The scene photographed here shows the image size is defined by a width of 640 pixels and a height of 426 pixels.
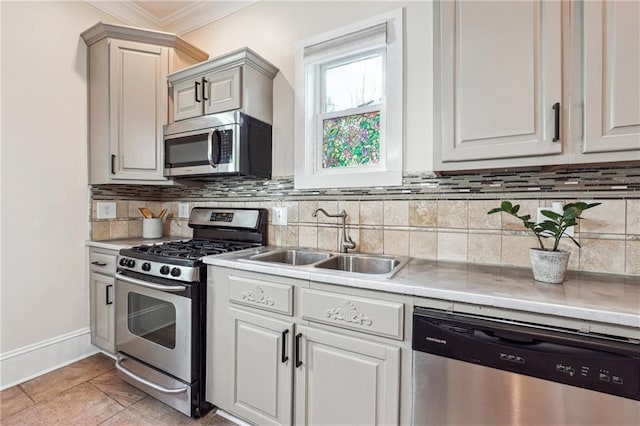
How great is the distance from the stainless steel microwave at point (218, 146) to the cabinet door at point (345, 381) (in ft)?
3.97

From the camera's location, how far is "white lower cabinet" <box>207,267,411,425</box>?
3.87ft

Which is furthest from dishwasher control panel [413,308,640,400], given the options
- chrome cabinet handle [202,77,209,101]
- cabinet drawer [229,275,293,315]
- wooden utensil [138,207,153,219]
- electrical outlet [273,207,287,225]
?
wooden utensil [138,207,153,219]

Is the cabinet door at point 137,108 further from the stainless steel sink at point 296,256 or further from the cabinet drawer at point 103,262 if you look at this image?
the stainless steel sink at point 296,256

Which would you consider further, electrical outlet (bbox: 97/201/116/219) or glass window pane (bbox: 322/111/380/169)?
electrical outlet (bbox: 97/201/116/219)

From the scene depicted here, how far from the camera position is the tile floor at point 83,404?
5.47 feet

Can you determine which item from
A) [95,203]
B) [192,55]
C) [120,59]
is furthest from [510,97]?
[95,203]

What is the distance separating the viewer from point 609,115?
1078 millimetres

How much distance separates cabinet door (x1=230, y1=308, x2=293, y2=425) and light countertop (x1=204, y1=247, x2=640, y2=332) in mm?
278

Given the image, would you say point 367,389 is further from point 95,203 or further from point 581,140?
point 95,203

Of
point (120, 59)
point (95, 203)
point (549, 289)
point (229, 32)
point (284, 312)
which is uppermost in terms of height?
point (229, 32)

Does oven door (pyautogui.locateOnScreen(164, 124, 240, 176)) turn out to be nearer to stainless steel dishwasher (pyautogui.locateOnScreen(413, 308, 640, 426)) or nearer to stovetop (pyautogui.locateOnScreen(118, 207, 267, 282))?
stovetop (pyautogui.locateOnScreen(118, 207, 267, 282))

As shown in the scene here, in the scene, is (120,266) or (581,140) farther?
(120,266)

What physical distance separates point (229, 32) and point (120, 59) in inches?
34.3

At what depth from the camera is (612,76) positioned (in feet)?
3.52
